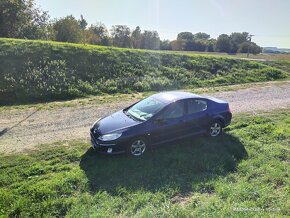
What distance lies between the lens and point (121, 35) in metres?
76.0

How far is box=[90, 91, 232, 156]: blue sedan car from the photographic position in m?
6.86

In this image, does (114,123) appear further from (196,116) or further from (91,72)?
(91,72)

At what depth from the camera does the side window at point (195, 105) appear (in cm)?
799

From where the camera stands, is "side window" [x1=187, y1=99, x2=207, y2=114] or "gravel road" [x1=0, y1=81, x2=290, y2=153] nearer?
"side window" [x1=187, y1=99, x2=207, y2=114]

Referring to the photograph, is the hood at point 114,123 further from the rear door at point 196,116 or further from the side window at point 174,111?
the rear door at point 196,116

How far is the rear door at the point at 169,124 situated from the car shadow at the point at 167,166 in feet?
1.24

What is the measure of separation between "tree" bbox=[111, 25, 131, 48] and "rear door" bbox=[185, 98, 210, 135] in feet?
213

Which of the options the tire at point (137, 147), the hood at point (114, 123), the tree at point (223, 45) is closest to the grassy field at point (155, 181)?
the tire at point (137, 147)

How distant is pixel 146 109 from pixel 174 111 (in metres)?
0.82

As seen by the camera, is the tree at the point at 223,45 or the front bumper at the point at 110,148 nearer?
the front bumper at the point at 110,148

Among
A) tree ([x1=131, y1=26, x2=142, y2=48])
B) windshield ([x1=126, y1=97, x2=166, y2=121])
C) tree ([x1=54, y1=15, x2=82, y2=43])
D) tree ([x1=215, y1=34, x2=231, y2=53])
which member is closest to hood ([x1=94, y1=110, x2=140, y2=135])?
windshield ([x1=126, y1=97, x2=166, y2=121])

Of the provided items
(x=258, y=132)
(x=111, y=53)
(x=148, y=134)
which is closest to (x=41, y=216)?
(x=148, y=134)

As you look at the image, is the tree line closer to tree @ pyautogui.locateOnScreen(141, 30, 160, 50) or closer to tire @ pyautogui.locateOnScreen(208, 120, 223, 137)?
tree @ pyautogui.locateOnScreen(141, 30, 160, 50)

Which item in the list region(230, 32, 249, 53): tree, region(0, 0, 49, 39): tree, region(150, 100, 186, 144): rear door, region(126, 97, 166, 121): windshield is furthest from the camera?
region(230, 32, 249, 53): tree
